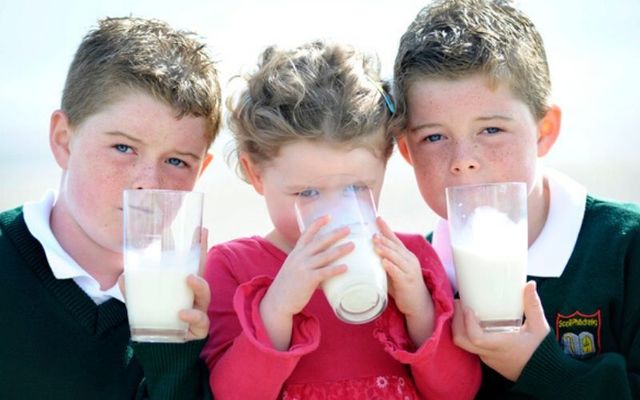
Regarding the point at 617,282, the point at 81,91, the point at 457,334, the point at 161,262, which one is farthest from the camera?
the point at 81,91

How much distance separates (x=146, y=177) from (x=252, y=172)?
12.8 inches

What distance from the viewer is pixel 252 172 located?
2.69m

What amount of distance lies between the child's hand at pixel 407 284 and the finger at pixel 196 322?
19.0 inches

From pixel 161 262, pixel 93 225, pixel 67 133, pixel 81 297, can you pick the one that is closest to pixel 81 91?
pixel 67 133

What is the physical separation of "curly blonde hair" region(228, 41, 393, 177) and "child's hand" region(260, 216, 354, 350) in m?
0.31

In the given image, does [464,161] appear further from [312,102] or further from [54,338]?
[54,338]

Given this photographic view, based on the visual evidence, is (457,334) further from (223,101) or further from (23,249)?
(23,249)

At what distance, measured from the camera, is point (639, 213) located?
2.83 meters

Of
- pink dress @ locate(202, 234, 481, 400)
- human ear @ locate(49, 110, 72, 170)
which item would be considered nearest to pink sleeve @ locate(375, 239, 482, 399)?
→ pink dress @ locate(202, 234, 481, 400)

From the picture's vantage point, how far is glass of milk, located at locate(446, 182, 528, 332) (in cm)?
228

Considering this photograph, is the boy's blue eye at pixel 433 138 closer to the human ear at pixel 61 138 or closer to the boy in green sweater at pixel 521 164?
the boy in green sweater at pixel 521 164

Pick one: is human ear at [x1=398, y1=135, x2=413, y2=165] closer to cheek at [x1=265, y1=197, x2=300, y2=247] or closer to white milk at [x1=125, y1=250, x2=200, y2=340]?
cheek at [x1=265, y1=197, x2=300, y2=247]

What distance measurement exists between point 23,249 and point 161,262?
2.57 feet

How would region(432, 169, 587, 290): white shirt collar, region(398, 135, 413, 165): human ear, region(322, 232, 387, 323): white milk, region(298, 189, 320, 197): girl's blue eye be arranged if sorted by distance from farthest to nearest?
region(398, 135, 413, 165): human ear, region(432, 169, 587, 290): white shirt collar, region(298, 189, 320, 197): girl's blue eye, region(322, 232, 387, 323): white milk
